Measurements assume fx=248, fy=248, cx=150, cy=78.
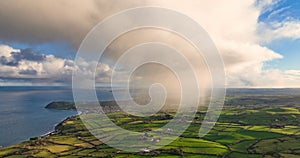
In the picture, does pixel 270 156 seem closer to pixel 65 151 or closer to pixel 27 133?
pixel 65 151

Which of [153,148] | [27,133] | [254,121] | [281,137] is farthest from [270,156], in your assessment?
[27,133]

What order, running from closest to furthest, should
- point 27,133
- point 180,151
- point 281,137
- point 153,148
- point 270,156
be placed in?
1. point 270,156
2. point 180,151
3. point 153,148
4. point 281,137
5. point 27,133

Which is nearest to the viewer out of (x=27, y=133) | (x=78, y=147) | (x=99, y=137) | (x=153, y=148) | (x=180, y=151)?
(x=180, y=151)

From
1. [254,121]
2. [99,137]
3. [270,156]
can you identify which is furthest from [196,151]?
[254,121]

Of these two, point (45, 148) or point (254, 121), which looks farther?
point (254, 121)

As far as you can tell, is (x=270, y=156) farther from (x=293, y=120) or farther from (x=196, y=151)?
(x=293, y=120)

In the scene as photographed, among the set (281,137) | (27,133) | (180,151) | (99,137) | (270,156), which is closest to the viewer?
(270,156)

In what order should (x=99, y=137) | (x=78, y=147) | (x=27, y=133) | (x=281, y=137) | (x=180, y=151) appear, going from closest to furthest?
(x=180, y=151), (x=78, y=147), (x=281, y=137), (x=99, y=137), (x=27, y=133)

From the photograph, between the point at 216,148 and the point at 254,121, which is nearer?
the point at 216,148
